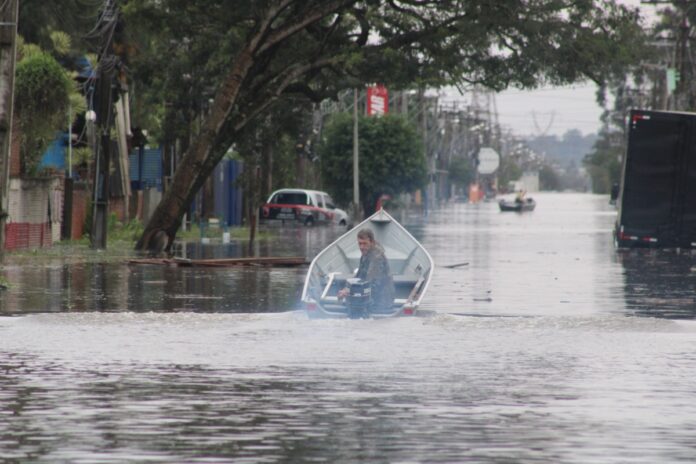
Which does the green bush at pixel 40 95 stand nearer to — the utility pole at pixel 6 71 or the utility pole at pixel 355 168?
the utility pole at pixel 6 71

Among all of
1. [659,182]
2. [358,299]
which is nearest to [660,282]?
[659,182]

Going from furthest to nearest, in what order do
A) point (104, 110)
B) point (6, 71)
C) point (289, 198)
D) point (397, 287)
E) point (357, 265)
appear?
point (289, 198) < point (104, 110) < point (6, 71) < point (357, 265) < point (397, 287)

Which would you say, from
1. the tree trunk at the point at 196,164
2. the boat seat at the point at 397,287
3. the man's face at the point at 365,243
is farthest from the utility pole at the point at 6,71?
the tree trunk at the point at 196,164

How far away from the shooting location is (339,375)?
50.1ft

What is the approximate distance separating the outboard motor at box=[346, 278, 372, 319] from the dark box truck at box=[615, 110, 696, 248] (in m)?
18.4

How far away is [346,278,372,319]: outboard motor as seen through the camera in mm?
21156

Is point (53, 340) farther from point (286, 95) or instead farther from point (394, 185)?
point (394, 185)

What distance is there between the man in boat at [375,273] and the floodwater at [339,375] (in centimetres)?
54

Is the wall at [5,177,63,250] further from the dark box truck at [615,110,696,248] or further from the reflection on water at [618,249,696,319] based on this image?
the dark box truck at [615,110,696,248]

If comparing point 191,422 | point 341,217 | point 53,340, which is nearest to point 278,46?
point 53,340

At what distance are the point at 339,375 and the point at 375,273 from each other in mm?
6374

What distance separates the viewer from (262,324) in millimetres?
21359

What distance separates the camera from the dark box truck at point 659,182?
38.0 metres

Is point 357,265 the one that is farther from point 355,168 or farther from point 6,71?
point 355,168
